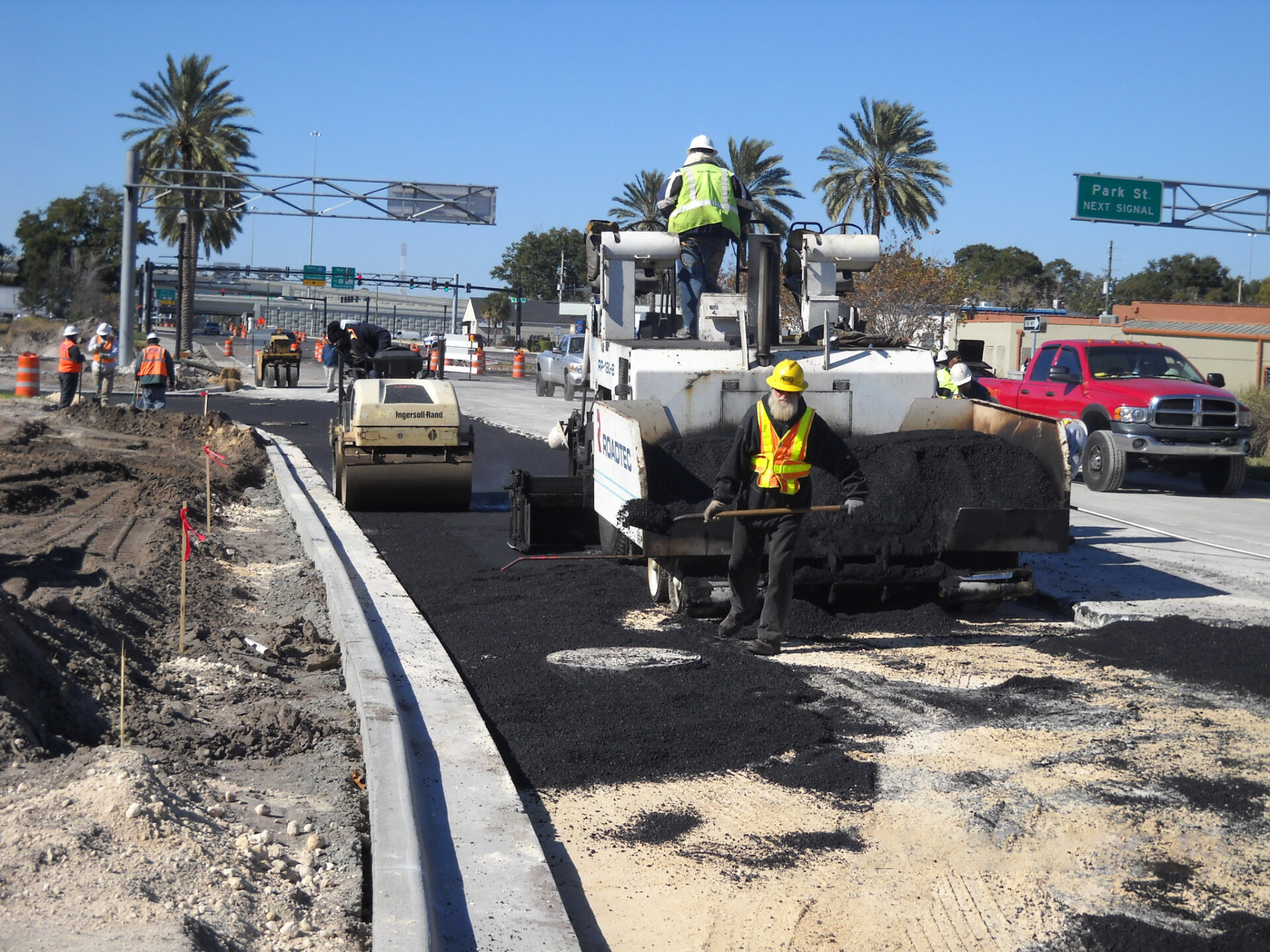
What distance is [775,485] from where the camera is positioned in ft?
24.7

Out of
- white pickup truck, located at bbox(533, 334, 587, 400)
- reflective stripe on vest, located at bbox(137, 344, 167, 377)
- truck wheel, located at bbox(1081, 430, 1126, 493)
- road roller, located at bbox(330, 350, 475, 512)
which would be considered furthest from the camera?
white pickup truck, located at bbox(533, 334, 587, 400)

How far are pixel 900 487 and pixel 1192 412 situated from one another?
10552 mm

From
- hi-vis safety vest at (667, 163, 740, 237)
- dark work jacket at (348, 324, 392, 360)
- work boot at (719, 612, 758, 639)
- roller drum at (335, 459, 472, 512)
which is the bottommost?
work boot at (719, 612, 758, 639)

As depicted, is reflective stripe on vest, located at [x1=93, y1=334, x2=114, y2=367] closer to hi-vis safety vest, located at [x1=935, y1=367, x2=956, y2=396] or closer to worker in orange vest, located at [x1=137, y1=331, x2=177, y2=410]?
worker in orange vest, located at [x1=137, y1=331, x2=177, y2=410]

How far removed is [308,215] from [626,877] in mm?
38636

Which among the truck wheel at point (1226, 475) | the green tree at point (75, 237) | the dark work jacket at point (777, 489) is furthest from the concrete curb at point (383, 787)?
the green tree at point (75, 237)

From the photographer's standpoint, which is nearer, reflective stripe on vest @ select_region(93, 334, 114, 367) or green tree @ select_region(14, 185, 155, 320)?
reflective stripe on vest @ select_region(93, 334, 114, 367)

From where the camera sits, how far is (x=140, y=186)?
37.4 metres

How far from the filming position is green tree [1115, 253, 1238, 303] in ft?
304

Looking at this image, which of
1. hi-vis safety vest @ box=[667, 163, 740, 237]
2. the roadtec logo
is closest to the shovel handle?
the roadtec logo

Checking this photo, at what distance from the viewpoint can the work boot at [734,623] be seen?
25.4 ft

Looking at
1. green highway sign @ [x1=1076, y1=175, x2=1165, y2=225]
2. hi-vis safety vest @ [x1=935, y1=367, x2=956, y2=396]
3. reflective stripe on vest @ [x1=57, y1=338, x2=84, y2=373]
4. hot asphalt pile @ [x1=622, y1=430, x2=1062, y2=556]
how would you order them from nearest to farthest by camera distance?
hot asphalt pile @ [x1=622, y1=430, x2=1062, y2=556], hi-vis safety vest @ [x1=935, y1=367, x2=956, y2=396], reflective stripe on vest @ [x1=57, y1=338, x2=84, y2=373], green highway sign @ [x1=1076, y1=175, x2=1165, y2=225]

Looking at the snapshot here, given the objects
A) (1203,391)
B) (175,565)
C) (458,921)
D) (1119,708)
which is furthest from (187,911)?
(1203,391)

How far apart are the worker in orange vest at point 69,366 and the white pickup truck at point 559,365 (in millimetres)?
12808
